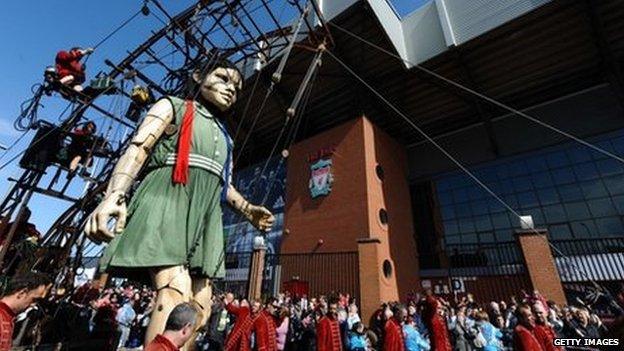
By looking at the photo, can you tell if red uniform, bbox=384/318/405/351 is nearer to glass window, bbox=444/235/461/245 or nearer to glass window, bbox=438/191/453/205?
glass window, bbox=444/235/461/245

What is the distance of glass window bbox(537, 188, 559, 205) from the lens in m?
13.5

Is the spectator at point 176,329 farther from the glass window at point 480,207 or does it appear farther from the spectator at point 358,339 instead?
the glass window at point 480,207

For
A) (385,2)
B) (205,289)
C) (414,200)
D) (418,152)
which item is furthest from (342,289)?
(385,2)

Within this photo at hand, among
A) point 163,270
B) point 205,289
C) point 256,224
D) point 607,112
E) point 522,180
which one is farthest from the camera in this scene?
point 522,180

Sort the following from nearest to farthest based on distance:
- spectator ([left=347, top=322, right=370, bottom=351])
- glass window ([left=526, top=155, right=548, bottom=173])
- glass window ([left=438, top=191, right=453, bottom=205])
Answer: spectator ([left=347, top=322, right=370, bottom=351])
glass window ([left=526, top=155, right=548, bottom=173])
glass window ([left=438, top=191, right=453, bottom=205])

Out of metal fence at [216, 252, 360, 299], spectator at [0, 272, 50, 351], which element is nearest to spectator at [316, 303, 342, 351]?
metal fence at [216, 252, 360, 299]

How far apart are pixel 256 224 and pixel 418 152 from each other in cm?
1672

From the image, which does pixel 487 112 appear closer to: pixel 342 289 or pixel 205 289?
pixel 342 289

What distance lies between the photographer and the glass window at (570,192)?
1311cm

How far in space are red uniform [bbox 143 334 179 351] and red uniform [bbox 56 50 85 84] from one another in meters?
9.49

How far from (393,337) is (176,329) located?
5597 mm

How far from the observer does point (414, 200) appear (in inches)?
683

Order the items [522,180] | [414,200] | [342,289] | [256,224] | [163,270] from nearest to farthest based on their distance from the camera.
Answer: [163,270]
[256,224]
[342,289]
[522,180]
[414,200]

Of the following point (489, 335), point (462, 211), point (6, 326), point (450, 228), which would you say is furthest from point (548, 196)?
point (6, 326)
